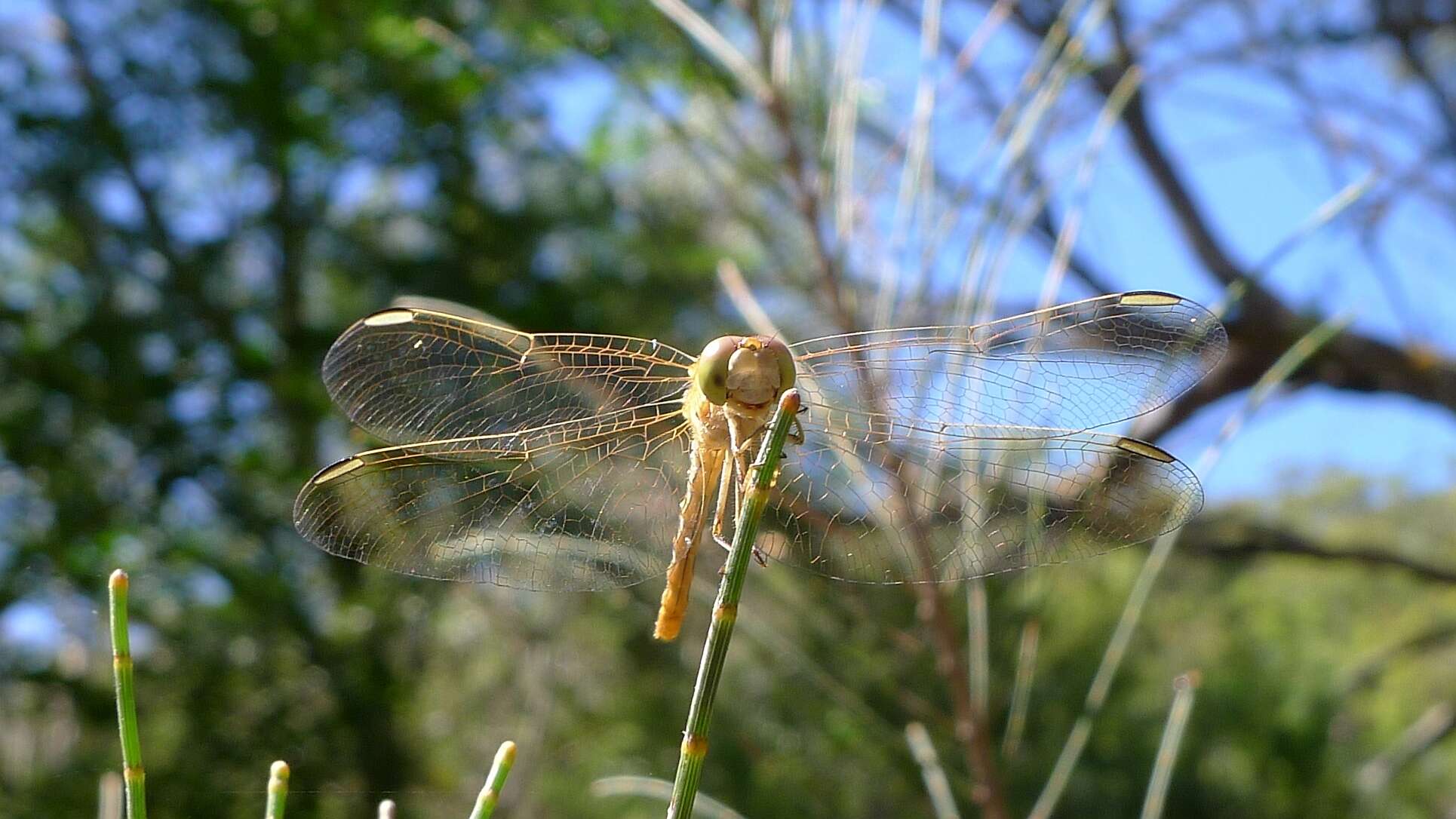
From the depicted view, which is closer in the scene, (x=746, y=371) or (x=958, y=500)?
(x=746, y=371)

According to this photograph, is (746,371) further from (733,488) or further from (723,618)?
(723,618)

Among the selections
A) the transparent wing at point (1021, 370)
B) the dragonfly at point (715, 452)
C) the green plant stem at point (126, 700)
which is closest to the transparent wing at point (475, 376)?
the dragonfly at point (715, 452)

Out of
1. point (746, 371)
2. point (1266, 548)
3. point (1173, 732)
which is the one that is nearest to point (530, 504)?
point (746, 371)

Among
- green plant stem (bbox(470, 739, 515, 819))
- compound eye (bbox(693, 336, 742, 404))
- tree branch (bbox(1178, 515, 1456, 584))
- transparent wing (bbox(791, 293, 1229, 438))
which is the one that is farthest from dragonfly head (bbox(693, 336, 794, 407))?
tree branch (bbox(1178, 515, 1456, 584))

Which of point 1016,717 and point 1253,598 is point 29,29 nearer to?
point 1016,717

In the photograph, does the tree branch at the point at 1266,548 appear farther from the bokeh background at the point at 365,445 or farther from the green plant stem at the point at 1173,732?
the green plant stem at the point at 1173,732

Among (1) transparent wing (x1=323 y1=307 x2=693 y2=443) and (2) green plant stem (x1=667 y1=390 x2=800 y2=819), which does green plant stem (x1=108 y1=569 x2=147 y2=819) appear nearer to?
(2) green plant stem (x1=667 y1=390 x2=800 y2=819)

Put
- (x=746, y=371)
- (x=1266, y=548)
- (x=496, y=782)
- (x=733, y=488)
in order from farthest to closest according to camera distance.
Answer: (x=1266, y=548) → (x=733, y=488) → (x=746, y=371) → (x=496, y=782)

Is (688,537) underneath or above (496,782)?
above
